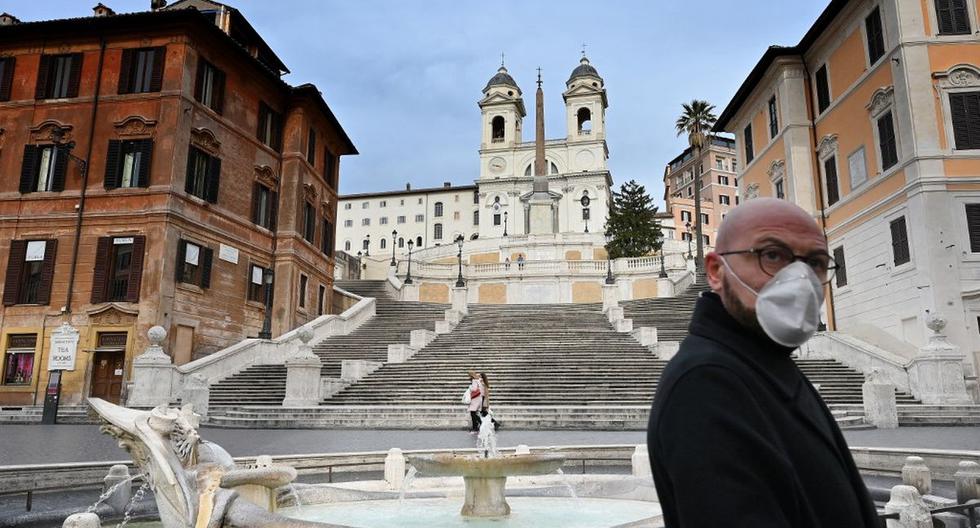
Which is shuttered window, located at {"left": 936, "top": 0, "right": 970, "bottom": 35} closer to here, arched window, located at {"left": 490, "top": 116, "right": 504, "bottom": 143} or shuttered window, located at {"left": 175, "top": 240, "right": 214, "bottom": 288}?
shuttered window, located at {"left": 175, "top": 240, "right": 214, "bottom": 288}

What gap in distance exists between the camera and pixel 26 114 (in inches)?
1051

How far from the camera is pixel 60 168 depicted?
2620cm

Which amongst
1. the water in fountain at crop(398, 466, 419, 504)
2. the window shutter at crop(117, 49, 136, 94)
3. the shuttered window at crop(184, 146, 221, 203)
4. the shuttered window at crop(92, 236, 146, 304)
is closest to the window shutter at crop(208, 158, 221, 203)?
the shuttered window at crop(184, 146, 221, 203)

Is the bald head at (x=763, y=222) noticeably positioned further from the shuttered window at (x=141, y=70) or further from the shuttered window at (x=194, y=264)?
A: the shuttered window at (x=141, y=70)

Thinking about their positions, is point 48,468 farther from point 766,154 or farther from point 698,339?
point 766,154

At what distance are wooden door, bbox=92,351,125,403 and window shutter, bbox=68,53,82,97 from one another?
10958mm

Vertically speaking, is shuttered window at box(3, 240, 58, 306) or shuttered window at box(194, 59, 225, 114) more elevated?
shuttered window at box(194, 59, 225, 114)

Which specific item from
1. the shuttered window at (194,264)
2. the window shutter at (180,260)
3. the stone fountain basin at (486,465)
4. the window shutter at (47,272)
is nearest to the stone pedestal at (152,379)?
the window shutter at (180,260)

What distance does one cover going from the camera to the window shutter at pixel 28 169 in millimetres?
25906

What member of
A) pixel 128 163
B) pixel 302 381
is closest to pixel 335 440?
pixel 302 381

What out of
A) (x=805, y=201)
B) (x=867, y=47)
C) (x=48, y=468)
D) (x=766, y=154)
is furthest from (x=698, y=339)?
(x=766, y=154)

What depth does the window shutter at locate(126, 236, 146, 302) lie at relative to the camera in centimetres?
2411

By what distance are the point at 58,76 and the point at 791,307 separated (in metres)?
32.3

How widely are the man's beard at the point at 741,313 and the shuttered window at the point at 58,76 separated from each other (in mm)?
31214
